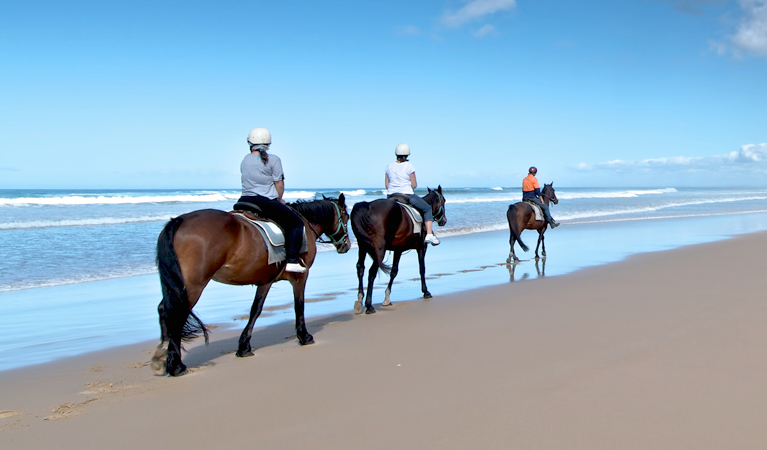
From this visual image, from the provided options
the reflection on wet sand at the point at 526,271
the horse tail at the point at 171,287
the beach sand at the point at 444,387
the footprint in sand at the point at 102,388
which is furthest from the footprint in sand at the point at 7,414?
the reflection on wet sand at the point at 526,271

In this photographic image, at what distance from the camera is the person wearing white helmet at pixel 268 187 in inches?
244

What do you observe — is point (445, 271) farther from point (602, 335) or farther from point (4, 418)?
point (4, 418)

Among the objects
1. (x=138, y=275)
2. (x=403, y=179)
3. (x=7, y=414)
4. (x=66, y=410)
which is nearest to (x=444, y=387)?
(x=66, y=410)

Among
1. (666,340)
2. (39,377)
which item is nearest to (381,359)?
(666,340)

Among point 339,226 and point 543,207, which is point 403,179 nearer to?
point 339,226

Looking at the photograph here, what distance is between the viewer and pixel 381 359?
5523mm

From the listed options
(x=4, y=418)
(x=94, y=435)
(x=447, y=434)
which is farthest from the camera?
(x=4, y=418)

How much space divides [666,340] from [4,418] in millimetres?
5710

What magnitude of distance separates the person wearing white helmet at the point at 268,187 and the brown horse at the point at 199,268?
0.25 meters

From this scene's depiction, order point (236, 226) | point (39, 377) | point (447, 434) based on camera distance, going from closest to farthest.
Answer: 1. point (447, 434)
2. point (39, 377)
3. point (236, 226)

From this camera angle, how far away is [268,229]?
6074 mm

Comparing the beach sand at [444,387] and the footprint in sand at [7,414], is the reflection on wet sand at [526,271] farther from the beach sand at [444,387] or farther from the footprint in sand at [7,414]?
the footprint in sand at [7,414]

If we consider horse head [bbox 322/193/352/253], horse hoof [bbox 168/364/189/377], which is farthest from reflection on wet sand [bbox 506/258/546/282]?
horse hoof [bbox 168/364/189/377]

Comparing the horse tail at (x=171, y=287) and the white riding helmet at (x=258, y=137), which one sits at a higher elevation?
the white riding helmet at (x=258, y=137)
